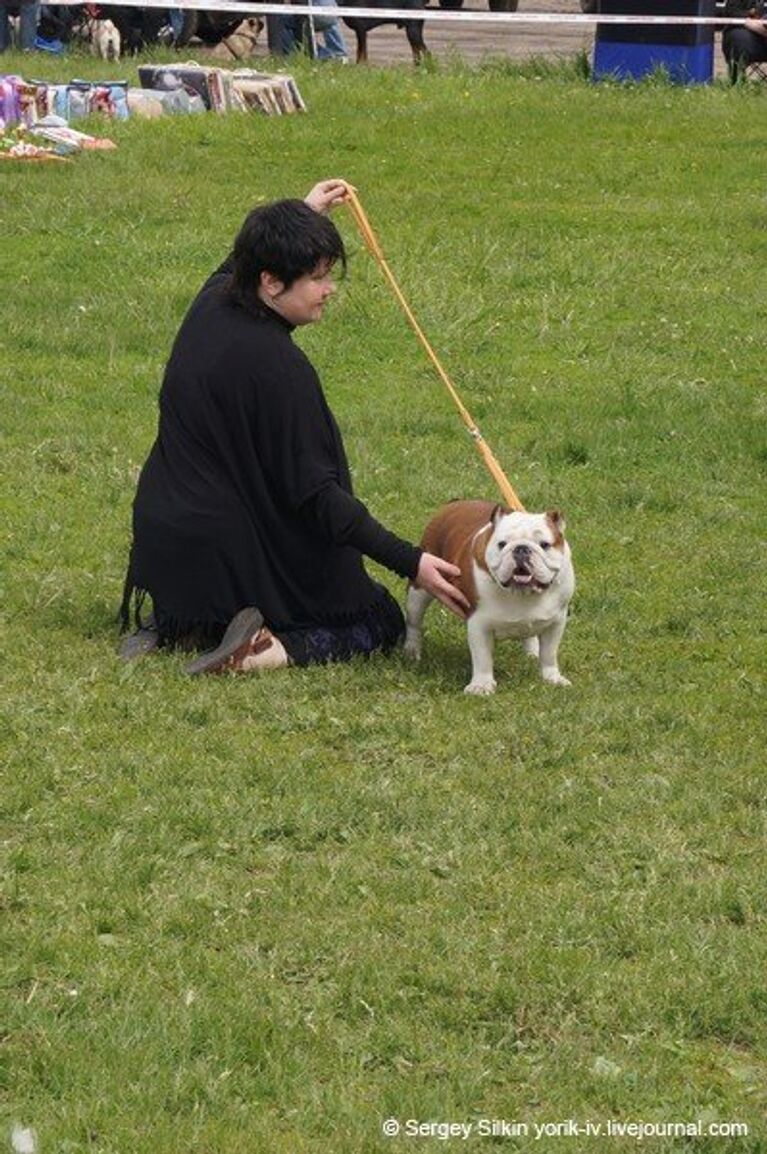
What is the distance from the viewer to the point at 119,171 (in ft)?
56.5

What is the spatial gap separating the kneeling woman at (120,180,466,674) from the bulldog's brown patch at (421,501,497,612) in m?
0.07

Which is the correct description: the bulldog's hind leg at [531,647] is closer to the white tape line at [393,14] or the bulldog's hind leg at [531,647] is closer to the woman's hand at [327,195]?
the woman's hand at [327,195]

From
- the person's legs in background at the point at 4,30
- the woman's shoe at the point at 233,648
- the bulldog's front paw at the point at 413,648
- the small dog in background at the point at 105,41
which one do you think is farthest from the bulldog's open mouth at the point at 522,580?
the person's legs in background at the point at 4,30

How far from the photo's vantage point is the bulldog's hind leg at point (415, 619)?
8117mm

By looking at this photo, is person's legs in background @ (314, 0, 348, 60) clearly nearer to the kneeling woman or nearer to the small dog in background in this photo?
the small dog in background

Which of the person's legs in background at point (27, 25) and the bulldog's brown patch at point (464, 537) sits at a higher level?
the bulldog's brown patch at point (464, 537)

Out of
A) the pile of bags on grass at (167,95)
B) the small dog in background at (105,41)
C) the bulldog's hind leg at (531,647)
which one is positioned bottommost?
the small dog in background at (105,41)

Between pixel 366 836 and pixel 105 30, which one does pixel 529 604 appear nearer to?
pixel 366 836

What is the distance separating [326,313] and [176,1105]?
9515 millimetres

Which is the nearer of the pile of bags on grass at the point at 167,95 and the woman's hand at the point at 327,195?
the woman's hand at the point at 327,195

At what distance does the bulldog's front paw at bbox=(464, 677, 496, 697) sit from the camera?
7742mm

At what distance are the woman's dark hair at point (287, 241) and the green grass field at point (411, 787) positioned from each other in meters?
1.32

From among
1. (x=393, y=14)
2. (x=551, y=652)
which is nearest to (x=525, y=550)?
(x=551, y=652)

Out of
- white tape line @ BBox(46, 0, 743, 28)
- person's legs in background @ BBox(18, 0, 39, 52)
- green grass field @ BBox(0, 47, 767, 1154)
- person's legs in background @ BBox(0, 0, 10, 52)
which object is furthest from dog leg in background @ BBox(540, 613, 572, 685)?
person's legs in background @ BBox(18, 0, 39, 52)
